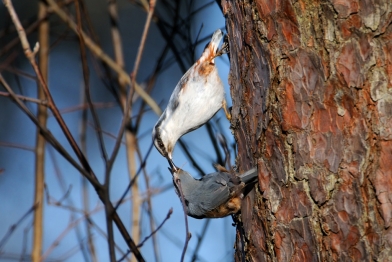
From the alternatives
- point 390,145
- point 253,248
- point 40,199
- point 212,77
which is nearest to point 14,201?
point 40,199

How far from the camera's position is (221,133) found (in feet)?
9.21

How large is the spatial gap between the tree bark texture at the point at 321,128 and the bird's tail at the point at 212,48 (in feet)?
3.67

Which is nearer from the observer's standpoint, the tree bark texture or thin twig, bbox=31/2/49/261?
the tree bark texture

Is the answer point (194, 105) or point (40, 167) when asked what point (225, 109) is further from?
point (40, 167)

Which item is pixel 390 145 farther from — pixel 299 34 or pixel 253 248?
pixel 253 248

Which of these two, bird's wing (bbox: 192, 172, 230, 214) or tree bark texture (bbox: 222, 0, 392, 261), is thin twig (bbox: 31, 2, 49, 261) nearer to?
bird's wing (bbox: 192, 172, 230, 214)

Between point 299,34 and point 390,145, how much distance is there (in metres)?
0.44

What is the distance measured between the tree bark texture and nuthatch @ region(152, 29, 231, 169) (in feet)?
3.91

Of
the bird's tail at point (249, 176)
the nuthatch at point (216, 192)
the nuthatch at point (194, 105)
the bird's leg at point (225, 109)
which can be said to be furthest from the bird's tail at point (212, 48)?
the bird's tail at point (249, 176)

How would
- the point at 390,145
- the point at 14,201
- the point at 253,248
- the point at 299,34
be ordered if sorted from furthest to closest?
the point at 14,201
the point at 253,248
the point at 299,34
the point at 390,145

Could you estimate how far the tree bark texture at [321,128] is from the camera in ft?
4.83

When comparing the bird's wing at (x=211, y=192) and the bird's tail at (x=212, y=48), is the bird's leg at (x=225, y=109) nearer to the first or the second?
the bird's tail at (x=212, y=48)

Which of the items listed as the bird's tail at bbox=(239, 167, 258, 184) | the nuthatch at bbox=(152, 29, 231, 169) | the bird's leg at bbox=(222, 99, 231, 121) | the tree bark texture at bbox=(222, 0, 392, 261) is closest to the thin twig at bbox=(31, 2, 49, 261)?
the nuthatch at bbox=(152, 29, 231, 169)

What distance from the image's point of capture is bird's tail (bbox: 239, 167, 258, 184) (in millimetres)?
1771
